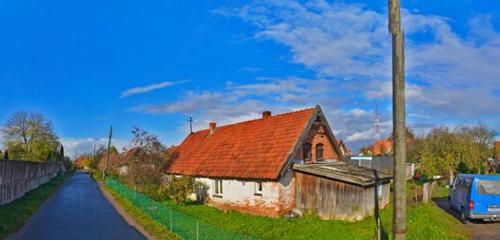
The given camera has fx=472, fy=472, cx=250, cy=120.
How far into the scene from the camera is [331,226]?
1884cm

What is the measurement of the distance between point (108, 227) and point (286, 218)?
7.78 m

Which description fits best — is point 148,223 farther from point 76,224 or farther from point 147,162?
point 147,162

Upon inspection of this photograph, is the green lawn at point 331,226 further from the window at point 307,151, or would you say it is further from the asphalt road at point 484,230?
the window at point 307,151

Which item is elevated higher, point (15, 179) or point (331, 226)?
point (15, 179)

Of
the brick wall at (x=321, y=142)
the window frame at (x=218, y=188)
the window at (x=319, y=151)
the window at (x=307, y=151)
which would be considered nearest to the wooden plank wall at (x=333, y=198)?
the window at (x=307, y=151)

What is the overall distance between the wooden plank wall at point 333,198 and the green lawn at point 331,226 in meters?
0.53

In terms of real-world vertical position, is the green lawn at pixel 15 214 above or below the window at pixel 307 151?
below

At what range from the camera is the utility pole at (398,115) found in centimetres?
751

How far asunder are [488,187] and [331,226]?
6933 mm

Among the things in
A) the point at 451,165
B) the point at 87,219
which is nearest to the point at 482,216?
the point at 87,219

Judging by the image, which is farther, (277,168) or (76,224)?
(277,168)

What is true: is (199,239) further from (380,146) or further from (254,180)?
(380,146)

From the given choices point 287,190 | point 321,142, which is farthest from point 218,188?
point 321,142

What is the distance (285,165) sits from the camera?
72.4 ft
